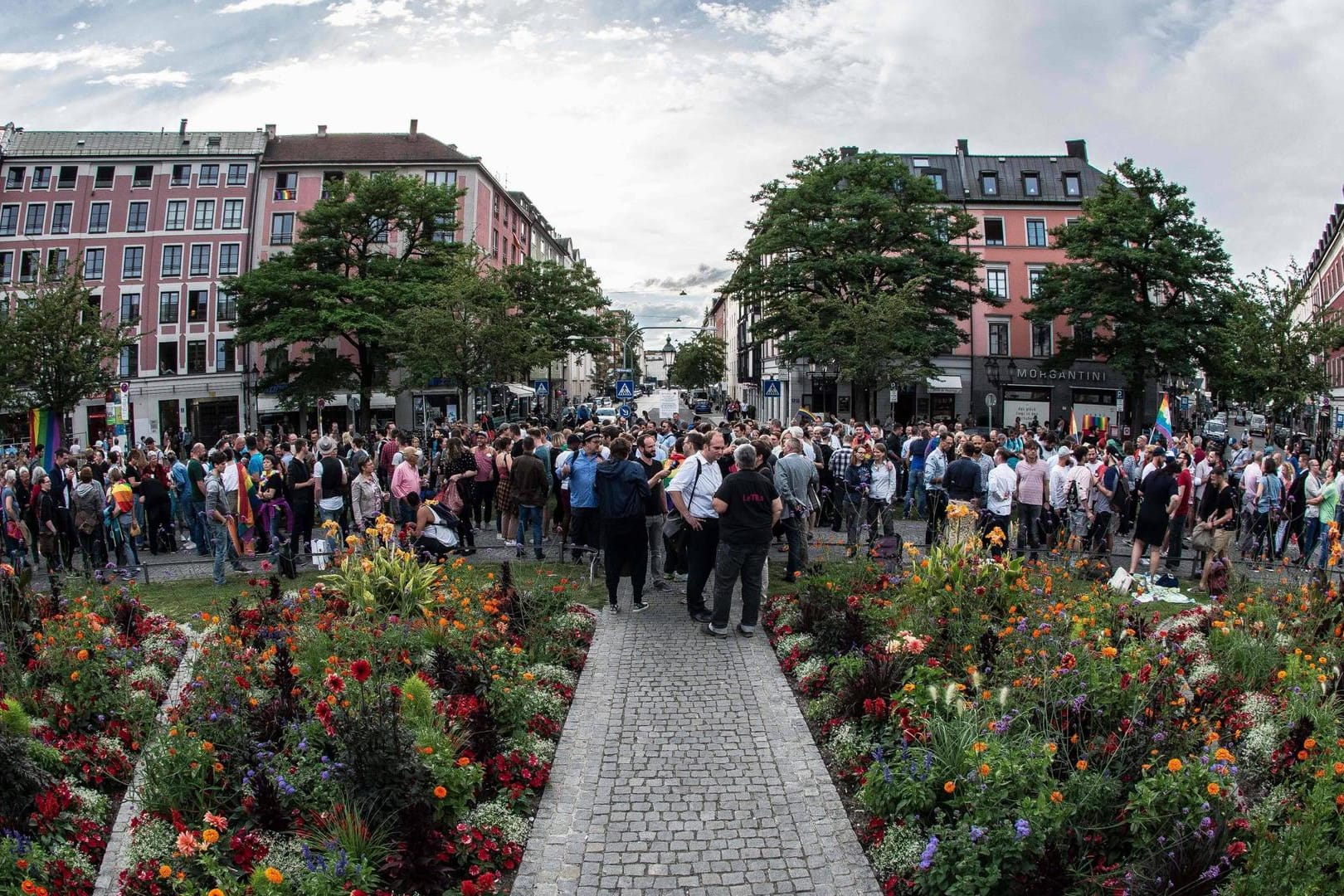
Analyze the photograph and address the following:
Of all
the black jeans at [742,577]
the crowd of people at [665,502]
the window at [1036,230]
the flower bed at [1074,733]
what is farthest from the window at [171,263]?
the flower bed at [1074,733]

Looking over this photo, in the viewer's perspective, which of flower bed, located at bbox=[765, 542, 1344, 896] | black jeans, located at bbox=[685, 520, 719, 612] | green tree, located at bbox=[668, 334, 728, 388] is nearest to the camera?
flower bed, located at bbox=[765, 542, 1344, 896]

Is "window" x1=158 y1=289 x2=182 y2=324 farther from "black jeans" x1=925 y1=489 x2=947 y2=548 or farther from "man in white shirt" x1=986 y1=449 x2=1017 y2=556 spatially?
"man in white shirt" x1=986 y1=449 x2=1017 y2=556

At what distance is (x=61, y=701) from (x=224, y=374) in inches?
2031

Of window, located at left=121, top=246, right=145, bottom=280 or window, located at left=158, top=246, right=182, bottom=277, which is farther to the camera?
window, located at left=158, top=246, right=182, bottom=277

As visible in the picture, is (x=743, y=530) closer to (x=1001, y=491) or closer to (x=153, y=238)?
(x=1001, y=491)

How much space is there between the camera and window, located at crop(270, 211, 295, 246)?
177 ft

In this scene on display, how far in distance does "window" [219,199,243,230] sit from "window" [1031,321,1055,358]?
1789 inches

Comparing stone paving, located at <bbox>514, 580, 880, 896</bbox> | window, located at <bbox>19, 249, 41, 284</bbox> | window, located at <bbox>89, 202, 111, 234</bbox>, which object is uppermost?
window, located at <bbox>89, 202, 111, 234</bbox>

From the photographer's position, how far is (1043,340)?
5091 centimetres

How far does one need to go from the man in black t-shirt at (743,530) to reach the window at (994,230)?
47.4 metres

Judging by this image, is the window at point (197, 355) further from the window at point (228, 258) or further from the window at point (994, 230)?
the window at point (994, 230)

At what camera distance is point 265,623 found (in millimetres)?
7836

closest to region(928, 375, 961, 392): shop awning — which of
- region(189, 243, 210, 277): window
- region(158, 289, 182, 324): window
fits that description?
region(189, 243, 210, 277): window

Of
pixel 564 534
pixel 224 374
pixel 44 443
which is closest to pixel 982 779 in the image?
pixel 564 534
